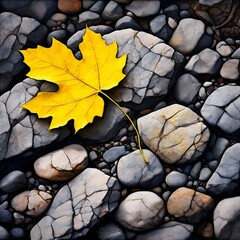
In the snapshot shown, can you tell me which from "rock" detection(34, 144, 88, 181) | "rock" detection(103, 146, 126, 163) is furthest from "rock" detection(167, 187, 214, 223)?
"rock" detection(34, 144, 88, 181)

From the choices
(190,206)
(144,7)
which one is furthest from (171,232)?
(144,7)

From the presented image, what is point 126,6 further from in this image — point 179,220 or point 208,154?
point 179,220

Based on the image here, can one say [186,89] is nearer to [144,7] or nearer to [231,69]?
[231,69]

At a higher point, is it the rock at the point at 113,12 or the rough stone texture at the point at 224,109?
the rock at the point at 113,12

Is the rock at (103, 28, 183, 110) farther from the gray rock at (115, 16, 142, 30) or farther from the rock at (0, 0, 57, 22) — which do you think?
the rock at (0, 0, 57, 22)

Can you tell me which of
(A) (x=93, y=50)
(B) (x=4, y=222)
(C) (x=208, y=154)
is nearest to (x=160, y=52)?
(A) (x=93, y=50)

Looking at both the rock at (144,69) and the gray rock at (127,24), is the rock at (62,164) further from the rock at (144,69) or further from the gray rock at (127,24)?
the gray rock at (127,24)

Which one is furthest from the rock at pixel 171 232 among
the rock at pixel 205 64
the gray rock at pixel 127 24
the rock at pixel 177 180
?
the gray rock at pixel 127 24
